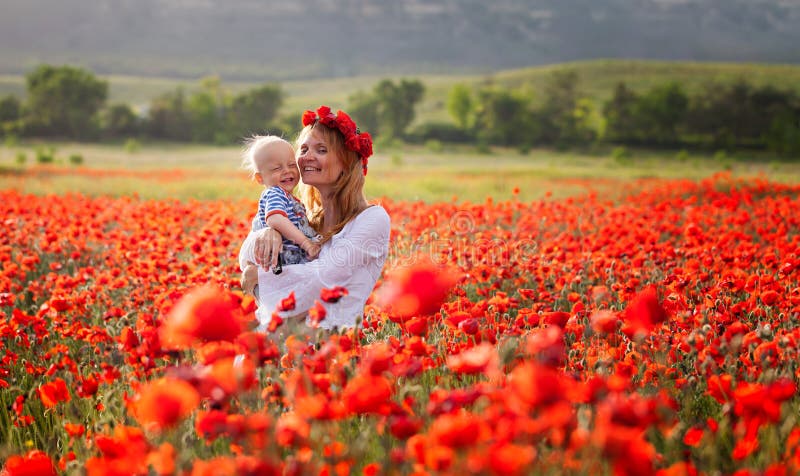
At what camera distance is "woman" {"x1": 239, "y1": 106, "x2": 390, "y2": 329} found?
156 inches

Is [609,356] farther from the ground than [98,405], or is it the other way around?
[609,356]

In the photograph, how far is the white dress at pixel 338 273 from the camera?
3975 millimetres

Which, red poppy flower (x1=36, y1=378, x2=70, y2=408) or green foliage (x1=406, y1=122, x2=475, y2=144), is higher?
green foliage (x1=406, y1=122, x2=475, y2=144)

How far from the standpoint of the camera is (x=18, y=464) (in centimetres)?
235

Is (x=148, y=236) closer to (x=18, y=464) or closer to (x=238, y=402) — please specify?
(x=238, y=402)

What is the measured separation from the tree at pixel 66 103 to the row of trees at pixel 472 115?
0.12 metres

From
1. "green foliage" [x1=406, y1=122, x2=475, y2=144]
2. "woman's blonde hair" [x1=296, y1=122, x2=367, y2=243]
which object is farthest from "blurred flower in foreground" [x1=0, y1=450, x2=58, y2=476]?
"green foliage" [x1=406, y1=122, x2=475, y2=144]

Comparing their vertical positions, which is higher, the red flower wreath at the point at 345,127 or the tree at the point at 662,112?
the tree at the point at 662,112

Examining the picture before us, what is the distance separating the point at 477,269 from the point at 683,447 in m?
2.73

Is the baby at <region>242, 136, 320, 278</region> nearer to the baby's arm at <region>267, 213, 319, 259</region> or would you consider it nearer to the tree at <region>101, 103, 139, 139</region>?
the baby's arm at <region>267, 213, 319, 259</region>

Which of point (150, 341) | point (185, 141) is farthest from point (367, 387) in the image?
point (185, 141)

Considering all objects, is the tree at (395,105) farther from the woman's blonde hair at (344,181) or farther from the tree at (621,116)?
the woman's blonde hair at (344,181)

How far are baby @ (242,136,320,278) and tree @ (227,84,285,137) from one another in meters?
90.0

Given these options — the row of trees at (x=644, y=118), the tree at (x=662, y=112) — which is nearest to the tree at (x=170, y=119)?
the row of trees at (x=644, y=118)
